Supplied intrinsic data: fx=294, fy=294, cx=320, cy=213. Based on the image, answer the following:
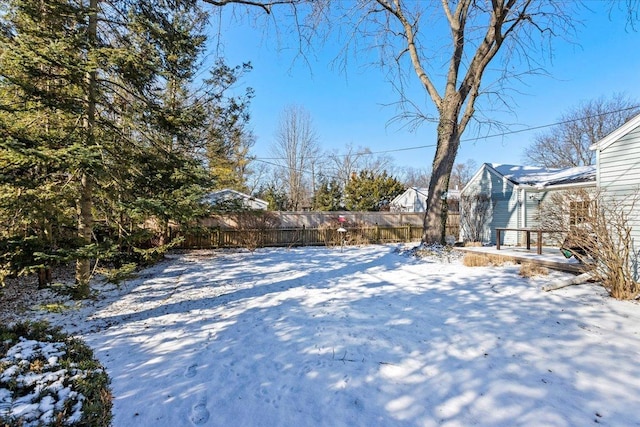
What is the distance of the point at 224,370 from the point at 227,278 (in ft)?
14.1

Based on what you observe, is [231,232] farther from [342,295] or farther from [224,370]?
[224,370]

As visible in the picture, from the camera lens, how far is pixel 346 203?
26.0 metres

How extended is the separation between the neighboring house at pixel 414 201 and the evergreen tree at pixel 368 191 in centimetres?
101

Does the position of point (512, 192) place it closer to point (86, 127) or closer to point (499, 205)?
point (499, 205)

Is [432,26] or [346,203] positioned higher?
[432,26]

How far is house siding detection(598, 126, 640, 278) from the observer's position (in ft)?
18.6

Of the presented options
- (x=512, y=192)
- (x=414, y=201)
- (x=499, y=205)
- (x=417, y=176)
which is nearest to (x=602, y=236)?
(x=512, y=192)

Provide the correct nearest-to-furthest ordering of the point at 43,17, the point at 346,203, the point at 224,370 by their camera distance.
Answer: the point at 224,370
the point at 43,17
the point at 346,203

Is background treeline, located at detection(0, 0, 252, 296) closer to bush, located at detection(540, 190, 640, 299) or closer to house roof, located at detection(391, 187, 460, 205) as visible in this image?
bush, located at detection(540, 190, 640, 299)

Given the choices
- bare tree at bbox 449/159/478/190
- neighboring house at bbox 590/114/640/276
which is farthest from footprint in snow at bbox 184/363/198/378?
bare tree at bbox 449/159/478/190

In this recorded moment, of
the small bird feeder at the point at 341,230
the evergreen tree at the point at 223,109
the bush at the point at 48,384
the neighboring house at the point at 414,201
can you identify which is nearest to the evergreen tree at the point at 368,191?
the neighboring house at the point at 414,201

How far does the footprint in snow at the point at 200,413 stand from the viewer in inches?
89.9

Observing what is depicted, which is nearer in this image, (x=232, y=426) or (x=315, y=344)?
(x=232, y=426)

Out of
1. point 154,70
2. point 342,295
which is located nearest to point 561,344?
point 342,295
